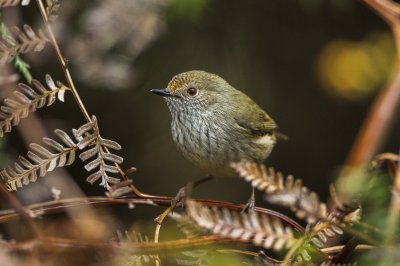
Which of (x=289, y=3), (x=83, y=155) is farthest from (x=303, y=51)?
(x=83, y=155)

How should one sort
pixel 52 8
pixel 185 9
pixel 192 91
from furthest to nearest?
pixel 192 91 < pixel 185 9 < pixel 52 8

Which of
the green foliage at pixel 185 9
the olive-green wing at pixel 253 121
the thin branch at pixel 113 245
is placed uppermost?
the green foliage at pixel 185 9

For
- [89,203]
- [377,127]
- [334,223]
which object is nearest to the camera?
[377,127]

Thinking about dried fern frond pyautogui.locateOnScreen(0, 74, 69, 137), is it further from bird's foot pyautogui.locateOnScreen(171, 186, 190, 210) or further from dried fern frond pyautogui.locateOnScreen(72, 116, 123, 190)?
bird's foot pyautogui.locateOnScreen(171, 186, 190, 210)

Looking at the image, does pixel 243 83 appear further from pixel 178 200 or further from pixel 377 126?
pixel 377 126

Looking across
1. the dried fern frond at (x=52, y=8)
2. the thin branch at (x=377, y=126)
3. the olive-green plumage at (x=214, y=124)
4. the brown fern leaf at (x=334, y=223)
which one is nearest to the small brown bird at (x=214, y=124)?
Answer: the olive-green plumage at (x=214, y=124)

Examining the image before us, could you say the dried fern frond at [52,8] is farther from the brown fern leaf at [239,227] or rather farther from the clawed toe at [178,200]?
the brown fern leaf at [239,227]

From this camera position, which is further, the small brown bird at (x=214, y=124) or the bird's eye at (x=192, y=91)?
the bird's eye at (x=192, y=91)

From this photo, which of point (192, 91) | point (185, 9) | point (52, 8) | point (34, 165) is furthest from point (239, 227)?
point (192, 91)
